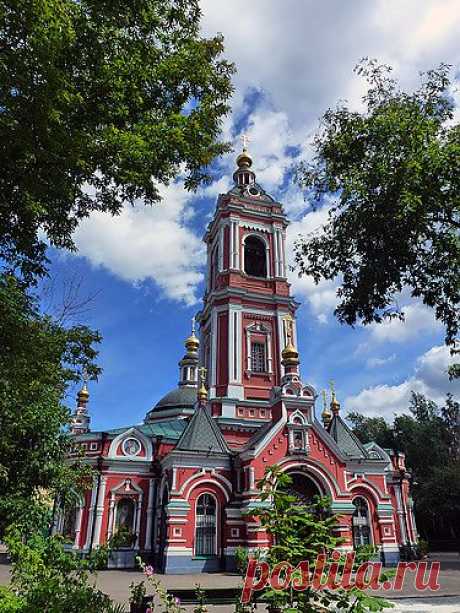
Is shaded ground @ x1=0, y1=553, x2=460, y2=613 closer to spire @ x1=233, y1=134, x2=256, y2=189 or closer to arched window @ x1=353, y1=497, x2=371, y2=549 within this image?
arched window @ x1=353, y1=497, x2=371, y2=549

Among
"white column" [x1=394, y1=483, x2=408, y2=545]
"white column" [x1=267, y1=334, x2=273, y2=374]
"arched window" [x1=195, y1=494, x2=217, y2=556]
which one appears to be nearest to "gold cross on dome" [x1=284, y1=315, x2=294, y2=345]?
"white column" [x1=267, y1=334, x2=273, y2=374]

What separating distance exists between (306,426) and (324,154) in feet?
38.8

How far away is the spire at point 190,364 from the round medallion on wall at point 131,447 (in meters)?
10.0

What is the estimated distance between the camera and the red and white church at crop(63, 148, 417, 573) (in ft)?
58.7

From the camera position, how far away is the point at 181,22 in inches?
298

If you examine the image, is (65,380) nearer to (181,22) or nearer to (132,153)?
(132,153)

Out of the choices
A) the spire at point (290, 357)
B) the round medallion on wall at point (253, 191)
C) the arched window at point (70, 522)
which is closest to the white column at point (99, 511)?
the arched window at point (70, 522)

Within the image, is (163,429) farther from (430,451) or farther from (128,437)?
(430,451)

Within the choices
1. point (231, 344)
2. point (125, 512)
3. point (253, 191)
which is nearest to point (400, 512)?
point (231, 344)

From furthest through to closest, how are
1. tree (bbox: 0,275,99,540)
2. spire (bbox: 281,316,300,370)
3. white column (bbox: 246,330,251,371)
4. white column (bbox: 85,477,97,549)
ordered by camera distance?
white column (bbox: 246,330,251,371) → spire (bbox: 281,316,300,370) → white column (bbox: 85,477,97,549) → tree (bbox: 0,275,99,540)

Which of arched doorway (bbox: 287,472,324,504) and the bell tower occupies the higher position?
the bell tower

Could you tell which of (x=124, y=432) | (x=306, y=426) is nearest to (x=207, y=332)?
(x=124, y=432)

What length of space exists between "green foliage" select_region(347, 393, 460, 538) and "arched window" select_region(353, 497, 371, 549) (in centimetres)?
1355

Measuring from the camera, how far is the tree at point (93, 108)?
543 cm
